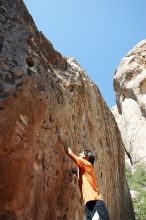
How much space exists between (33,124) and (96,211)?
171cm

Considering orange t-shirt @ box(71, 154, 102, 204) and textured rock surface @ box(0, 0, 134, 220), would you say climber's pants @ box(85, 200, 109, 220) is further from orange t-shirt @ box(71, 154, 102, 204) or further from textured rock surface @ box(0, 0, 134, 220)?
textured rock surface @ box(0, 0, 134, 220)

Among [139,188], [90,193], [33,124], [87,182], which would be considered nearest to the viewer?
[90,193]

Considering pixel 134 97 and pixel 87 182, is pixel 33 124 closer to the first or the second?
pixel 87 182

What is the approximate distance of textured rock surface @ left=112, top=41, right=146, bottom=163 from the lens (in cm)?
2809

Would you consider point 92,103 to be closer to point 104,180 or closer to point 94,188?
point 104,180

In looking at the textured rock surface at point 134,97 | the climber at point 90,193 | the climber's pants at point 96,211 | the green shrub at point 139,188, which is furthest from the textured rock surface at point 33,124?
the textured rock surface at point 134,97

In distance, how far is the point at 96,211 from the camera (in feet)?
19.6

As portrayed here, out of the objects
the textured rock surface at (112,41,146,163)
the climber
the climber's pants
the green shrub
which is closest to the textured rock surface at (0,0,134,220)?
the climber

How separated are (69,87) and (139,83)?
788 inches

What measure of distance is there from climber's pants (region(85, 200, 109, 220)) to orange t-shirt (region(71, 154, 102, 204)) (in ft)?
0.25

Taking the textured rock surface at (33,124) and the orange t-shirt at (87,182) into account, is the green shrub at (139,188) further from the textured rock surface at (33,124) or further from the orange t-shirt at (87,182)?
the orange t-shirt at (87,182)

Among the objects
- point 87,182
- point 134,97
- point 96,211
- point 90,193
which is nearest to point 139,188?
point 134,97

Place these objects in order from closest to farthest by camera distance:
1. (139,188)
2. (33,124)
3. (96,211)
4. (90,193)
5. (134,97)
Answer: (96,211) < (90,193) < (33,124) < (139,188) < (134,97)

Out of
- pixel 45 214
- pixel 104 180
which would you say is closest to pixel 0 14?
pixel 45 214
